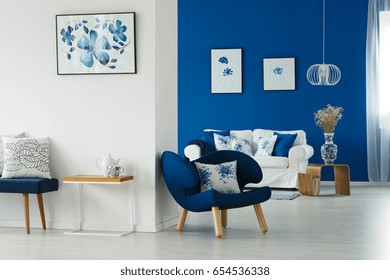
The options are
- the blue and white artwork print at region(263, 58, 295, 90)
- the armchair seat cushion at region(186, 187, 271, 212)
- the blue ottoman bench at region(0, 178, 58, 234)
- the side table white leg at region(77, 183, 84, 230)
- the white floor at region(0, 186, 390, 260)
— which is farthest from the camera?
the blue and white artwork print at region(263, 58, 295, 90)

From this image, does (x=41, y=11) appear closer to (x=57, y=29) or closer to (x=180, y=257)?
(x=57, y=29)

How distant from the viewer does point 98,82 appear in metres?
6.40

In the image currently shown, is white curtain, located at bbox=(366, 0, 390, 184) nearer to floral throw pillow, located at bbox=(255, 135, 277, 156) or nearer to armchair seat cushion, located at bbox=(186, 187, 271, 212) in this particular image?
floral throw pillow, located at bbox=(255, 135, 277, 156)

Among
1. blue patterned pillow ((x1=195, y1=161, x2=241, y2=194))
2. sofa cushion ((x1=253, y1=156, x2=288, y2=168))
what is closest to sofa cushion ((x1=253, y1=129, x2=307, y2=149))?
sofa cushion ((x1=253, y1=156, x2=288, y2=168))

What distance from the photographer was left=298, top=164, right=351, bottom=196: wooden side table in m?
9.34

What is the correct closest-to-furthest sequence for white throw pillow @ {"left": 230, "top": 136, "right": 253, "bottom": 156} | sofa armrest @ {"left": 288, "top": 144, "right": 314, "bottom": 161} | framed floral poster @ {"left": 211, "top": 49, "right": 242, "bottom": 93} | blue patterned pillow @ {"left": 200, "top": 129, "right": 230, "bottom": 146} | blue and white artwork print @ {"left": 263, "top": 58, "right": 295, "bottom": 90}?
sofa armrest @ {"left": 288, "top": 144, "right": 314, "bottom": 161} → white throw pillow @ {"left": 230, "top": 136, "right": 253, "bottom": 156} → blue patterned pillow @ {"left": 200, "top": 129, "right": 230, "bottom": 146} → blue and white artwork print @ {"left": 263, "top": 58, "right": 295, "bottom": 90} → framed floral poster @ {"left": 211, "top": 49, "right": 242, "bottom": 93}

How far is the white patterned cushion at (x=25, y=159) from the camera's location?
6277mm

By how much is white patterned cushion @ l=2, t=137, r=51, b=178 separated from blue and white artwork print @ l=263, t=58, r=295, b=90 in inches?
214

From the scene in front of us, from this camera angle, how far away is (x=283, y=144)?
1020cm

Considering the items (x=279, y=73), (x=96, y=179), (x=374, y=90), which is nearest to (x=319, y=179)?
(x=374, y=90)

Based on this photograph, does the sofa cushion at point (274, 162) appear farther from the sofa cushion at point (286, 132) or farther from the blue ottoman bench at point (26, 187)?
the blue ottoman bench at point (26, 187)

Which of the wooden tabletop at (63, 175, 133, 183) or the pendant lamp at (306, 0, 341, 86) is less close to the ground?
the pendant lamp at (306, 0, 341, 86)

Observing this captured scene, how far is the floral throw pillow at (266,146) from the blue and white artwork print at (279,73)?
1.08 metres
